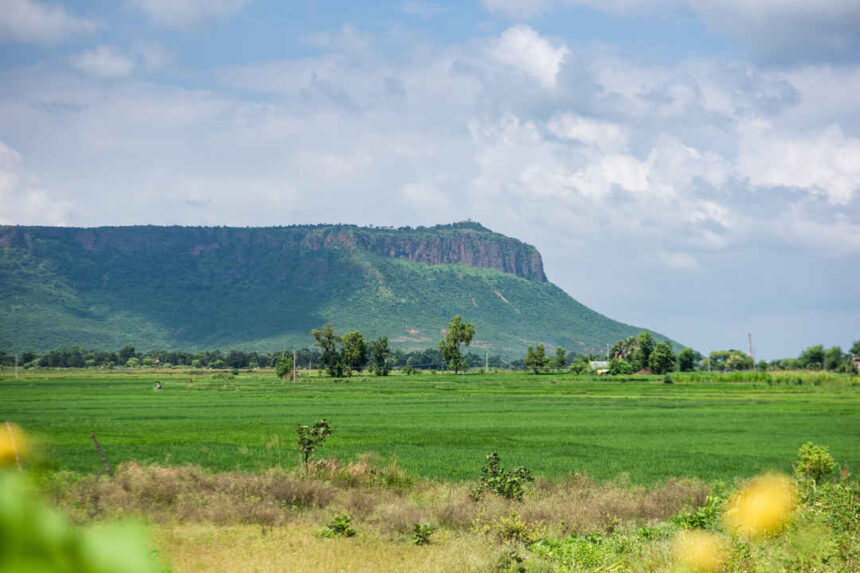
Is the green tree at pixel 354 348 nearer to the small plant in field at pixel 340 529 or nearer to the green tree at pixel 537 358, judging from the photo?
the green tree at pixel 537 358

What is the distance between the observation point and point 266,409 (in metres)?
64.4

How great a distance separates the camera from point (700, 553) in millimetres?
10156

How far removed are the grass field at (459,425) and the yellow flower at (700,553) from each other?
11465 mm

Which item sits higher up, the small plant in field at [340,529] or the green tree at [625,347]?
the green tree at [625,347]

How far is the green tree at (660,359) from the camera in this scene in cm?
16000

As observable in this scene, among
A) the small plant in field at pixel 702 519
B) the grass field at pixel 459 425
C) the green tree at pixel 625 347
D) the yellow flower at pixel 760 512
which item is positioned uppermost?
the green tree at pixel 625 347

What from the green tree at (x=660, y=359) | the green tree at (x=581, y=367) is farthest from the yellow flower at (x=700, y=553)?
the green tree at (x=660, y=359)

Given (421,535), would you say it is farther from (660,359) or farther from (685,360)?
(685,360)

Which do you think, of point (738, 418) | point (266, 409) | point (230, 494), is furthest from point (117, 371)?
point (230, 494)

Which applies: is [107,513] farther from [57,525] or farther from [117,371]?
[117,371]

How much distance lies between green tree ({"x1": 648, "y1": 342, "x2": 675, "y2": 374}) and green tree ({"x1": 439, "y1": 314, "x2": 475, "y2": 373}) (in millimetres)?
41110

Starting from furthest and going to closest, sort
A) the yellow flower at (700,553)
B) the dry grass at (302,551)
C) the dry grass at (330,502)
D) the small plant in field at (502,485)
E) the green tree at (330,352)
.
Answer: the green tree at (330,352) < the small plant in field at (502,485) < the dry grass at (330,502) < the dry grass at (302,551) < the yellow flower at (700,553)

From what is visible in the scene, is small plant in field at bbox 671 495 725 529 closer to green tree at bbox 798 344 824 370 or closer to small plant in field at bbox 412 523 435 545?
small plant in field at bbox 412 523 435 545

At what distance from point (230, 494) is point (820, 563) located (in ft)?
41.3
